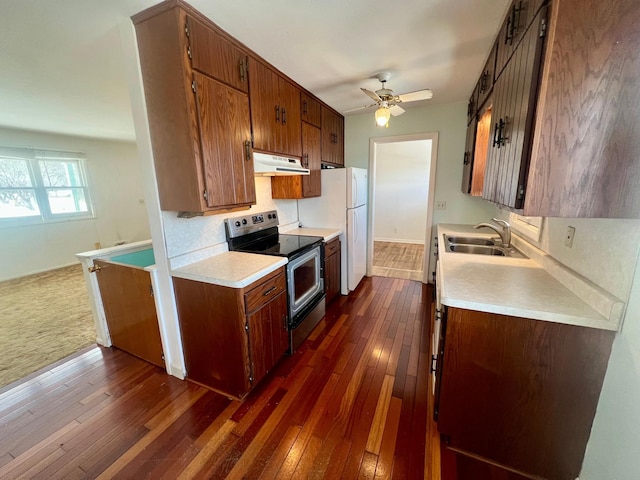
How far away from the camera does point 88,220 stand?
5125 mm

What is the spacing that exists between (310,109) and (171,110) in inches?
66.8

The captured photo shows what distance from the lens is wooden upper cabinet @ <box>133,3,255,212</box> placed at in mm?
1432

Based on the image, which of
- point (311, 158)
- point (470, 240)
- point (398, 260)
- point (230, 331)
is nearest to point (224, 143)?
point (230, 331)

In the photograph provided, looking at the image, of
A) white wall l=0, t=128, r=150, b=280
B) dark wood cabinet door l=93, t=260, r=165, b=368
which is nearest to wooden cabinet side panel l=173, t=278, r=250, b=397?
dark wood cabinet door l=93, t=260, r=165, b=368

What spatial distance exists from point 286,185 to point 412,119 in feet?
6.59

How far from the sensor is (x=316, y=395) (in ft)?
5.84

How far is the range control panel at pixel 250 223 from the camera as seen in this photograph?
2.27 metres

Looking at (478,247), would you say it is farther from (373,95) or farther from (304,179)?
(304,179)

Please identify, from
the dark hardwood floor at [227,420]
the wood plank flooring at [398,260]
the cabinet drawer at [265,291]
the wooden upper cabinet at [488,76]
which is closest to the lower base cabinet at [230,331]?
the cabinet drawer at [265,291]

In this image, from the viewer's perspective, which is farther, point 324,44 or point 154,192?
point 324,44

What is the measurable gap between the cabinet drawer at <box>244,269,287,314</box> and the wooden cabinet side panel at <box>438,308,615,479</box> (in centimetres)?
115

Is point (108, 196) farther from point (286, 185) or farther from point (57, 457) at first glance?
point (57, 457)

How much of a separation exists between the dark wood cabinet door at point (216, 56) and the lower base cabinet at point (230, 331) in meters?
1.36

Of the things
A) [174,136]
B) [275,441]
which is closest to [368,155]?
[174,136]
